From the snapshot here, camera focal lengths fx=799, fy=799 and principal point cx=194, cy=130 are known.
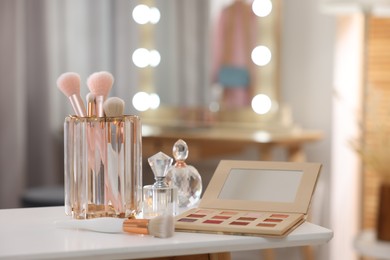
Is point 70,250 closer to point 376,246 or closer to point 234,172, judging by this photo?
point 234,172

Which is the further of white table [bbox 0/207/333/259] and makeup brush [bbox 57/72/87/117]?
makeup brush [bbox 57/72/87/117]

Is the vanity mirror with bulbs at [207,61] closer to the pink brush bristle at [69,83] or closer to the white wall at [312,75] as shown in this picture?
the white wall at [312,75]

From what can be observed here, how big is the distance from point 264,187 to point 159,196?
182mm

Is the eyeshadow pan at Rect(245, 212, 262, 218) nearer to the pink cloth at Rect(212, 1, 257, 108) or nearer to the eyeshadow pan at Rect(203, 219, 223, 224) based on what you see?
the eyeshadow pan at Rect(203, 219, 223, 224)

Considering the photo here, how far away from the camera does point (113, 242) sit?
45.9 inches

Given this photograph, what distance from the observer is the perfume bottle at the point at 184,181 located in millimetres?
1474

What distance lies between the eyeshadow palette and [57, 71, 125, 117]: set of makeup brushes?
0.21 metres

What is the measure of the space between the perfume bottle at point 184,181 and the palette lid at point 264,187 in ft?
0.22

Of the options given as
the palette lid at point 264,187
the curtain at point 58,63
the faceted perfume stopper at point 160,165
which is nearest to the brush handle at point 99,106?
the faceted perfume stopper at point 160,165

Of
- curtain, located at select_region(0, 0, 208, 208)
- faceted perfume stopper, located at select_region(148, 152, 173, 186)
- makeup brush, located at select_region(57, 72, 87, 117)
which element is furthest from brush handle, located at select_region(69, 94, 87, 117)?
curtain, located at select_region(0, 0, 208, 208)

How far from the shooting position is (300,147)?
11.6 ft

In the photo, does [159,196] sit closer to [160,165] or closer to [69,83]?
[160,165]

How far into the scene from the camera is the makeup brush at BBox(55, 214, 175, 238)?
3.93 feet

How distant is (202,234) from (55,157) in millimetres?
2622
